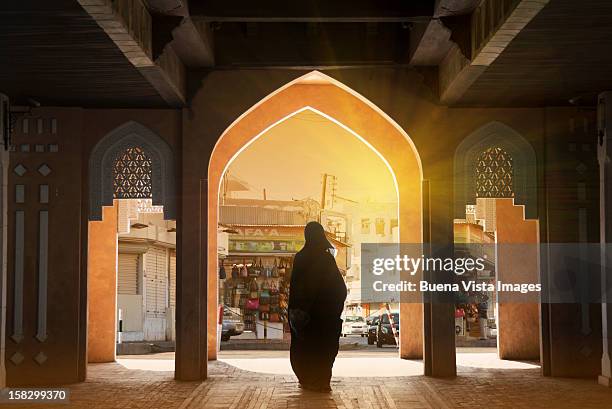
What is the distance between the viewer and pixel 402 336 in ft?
44.6

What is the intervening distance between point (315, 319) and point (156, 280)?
17.1 meters

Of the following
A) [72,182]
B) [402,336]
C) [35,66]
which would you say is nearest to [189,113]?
[72,182]

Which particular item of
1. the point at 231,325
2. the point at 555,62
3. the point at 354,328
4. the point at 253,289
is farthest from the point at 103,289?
the point at 253,289

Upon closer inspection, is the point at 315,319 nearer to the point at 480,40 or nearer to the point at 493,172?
the point at 493,172

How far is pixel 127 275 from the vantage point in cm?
2444

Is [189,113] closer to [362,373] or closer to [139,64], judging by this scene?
[139,64]

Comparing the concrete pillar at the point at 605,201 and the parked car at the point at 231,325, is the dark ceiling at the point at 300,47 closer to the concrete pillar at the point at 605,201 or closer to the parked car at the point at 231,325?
the concrete pillar at the point at 605,201

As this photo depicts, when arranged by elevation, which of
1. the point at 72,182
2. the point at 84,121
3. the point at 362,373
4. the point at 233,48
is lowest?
the point at 362,373

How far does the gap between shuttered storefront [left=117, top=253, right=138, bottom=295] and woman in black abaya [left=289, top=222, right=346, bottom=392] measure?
49.6ft

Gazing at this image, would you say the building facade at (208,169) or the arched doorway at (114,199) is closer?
the building facade at (208,169)

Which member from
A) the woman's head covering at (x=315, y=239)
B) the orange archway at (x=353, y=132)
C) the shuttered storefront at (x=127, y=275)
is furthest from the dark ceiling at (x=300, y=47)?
the shuttered storefront at (x=127, y=275)

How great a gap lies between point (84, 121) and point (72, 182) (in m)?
0.74

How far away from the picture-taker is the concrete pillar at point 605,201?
1002 centimetres

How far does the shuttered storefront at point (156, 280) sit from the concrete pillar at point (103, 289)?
1194 cm
